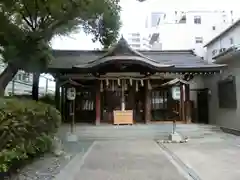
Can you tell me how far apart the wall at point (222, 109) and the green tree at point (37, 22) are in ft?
25.7

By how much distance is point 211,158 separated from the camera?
972 centimetres

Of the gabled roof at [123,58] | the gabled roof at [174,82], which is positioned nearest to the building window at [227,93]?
the gabled roof at [174,82]

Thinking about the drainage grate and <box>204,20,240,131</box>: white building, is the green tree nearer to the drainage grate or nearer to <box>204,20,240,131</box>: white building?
the drainage grate

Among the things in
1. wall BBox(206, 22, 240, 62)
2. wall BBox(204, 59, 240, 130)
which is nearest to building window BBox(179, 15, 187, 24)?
wall BBox(206, 22, 240, 62)

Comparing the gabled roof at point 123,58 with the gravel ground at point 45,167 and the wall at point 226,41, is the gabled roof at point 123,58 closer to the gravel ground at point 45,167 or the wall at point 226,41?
the wall at point 226,41

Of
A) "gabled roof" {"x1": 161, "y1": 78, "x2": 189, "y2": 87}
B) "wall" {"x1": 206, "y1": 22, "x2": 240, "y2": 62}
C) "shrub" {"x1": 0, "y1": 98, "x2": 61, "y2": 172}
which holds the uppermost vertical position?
"wall" {"x1": 206, "y1": 22, "x2": 240, "y2": 62}

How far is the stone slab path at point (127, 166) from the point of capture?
7332mm

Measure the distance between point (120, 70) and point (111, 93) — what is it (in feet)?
6.10

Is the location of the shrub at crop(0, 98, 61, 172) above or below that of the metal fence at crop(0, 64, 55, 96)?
below

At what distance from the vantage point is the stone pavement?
24.7ft

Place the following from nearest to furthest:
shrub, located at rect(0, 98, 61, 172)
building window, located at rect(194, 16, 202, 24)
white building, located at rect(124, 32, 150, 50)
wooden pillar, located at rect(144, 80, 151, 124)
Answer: shrub, located at rect(0, 98, 61, 172) < wooden pillar, located at rect(144, 80, 151, 124) < building window, located at rect(194, 16, 202, 24) < white building, located at rect(124, 32, 150, 50)

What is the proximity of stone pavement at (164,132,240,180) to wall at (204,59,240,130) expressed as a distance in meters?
2.98

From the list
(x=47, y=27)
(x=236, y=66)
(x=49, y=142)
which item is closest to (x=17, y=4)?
(x=47, y=27)

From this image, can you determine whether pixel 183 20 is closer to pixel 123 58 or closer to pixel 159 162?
pixel 123 58
